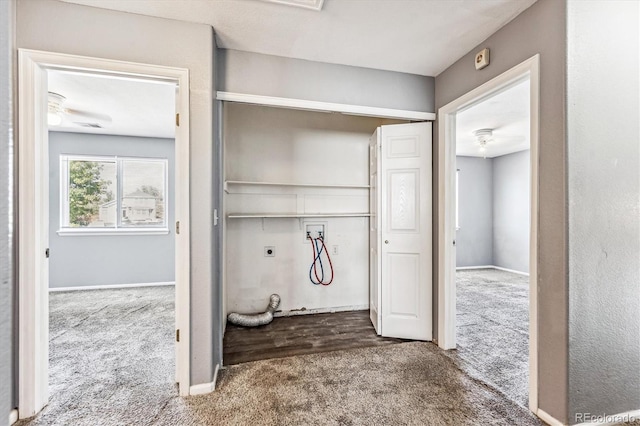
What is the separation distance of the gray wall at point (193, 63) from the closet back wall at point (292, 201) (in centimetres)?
136

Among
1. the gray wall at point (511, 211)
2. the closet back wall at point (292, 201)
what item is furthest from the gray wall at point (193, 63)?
the gray wall at point (511, 211)

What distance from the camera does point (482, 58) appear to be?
89.7 inches

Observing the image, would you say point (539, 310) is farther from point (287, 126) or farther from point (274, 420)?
point (287, 126)

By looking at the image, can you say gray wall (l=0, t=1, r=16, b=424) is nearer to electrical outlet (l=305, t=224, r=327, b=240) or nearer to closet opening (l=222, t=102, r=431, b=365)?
closet opening (l=222, t=102, r=431, b=365)

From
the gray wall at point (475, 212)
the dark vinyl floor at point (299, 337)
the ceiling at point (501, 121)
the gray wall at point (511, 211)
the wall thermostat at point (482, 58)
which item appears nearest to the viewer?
the wall thermostat at point (482, 58)

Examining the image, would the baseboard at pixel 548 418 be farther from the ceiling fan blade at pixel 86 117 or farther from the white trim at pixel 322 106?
the ceiling fan blade at pixel 86 117

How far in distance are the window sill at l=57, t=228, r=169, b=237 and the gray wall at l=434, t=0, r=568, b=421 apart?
501 cm

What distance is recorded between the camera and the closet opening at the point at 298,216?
11.7 feet

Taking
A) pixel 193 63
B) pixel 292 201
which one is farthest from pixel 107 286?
pixel 193 63

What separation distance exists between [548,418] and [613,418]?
1.21 ft

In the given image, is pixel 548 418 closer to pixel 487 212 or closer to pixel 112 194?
pixel 487 212

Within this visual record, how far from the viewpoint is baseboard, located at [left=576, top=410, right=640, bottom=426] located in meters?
1.75

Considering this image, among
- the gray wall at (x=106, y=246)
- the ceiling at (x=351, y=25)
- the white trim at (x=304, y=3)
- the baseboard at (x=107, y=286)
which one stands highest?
the white trim at (x=304, y=3)

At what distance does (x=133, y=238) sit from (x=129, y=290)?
81 cm
